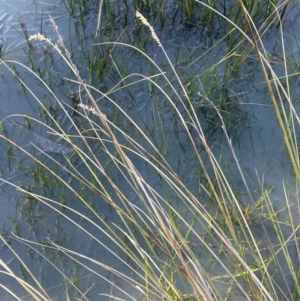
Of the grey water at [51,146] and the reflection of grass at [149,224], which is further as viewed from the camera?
the grey water at [51,146]

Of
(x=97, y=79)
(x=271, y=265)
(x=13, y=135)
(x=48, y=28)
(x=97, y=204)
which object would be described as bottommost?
(x=271, y=265)

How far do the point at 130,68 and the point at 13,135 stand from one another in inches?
27.1

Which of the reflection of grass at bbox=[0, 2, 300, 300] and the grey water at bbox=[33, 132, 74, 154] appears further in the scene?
the grey water at bbox=[33, 132, 74, 154]

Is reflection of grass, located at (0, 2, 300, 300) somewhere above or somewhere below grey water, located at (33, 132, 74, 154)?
below

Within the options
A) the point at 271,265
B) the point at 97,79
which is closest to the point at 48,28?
the point at 97,79

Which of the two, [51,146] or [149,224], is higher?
[51,146]

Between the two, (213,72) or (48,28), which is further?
(48,28)

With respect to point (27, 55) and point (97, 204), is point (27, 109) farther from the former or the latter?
point (97, 204)

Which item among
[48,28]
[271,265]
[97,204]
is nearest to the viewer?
[271,265]

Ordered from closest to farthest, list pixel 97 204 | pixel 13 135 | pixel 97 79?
1. pixel 97 204
2. pixel 13 135
3. pixel 97 79

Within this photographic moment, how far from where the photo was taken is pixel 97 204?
71.4 inches

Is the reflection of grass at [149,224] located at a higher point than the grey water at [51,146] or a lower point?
lower

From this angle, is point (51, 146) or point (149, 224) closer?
point (149, 224)

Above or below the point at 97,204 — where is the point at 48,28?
above
